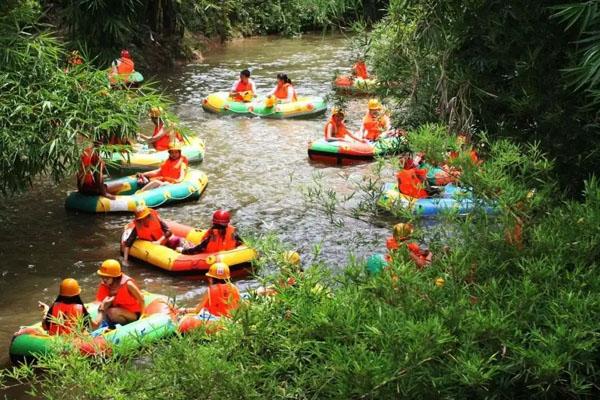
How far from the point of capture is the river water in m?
10.1

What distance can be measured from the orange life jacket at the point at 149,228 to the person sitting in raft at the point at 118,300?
2.04 metres

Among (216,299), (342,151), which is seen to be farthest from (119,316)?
→ (342,151)

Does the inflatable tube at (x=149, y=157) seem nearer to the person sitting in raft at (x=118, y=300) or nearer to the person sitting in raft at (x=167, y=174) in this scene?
the person sitting in raft at (x=167, y=174)

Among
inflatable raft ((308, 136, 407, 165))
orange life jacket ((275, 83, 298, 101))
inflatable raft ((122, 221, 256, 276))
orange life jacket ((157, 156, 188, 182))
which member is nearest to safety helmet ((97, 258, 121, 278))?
inflatable raft ((122, 221, 256, 276))

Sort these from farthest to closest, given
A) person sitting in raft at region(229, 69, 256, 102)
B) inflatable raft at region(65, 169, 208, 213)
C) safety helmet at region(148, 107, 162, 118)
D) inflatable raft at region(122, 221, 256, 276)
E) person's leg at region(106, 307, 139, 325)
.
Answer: person sitting in raft at region(229, 69, 256, 102) → inflatable raft at region(65, 169, 208, 213) → safety helmet at region(148, 107, 162, 118) → inflatable raft at region(122, 221, 256, 276) → person's leg at region(106, 307, 139, 325)

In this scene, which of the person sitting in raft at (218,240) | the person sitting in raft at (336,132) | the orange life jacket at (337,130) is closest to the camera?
the person sitting in raft at (218,240)

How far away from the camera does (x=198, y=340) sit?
4730 mm

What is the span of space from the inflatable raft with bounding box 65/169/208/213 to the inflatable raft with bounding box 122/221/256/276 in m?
1.63

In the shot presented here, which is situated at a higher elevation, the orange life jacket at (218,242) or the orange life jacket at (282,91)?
the orange life jacket at (218,242)

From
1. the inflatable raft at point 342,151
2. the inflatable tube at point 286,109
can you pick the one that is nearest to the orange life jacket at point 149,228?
the inflatable raft at point 342,151

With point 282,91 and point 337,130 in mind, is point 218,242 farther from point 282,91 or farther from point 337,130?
point 282,91

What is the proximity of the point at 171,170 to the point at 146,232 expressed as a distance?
249 cm

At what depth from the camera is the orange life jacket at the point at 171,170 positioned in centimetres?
1297

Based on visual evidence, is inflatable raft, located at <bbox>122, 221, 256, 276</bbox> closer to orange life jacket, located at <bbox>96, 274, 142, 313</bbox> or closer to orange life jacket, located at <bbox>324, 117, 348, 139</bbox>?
orange life jacket, located at <bbox>96, 274, 142, 313</bbox>
